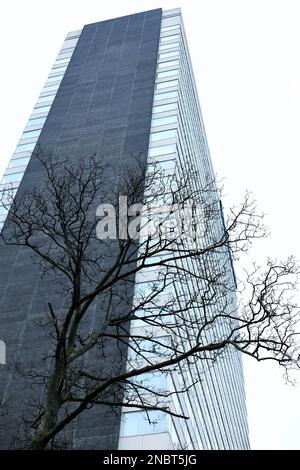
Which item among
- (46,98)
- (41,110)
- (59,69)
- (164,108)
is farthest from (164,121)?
(59,69)

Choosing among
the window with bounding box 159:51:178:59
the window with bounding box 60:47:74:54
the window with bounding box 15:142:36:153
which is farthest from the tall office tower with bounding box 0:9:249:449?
the window with bounding box 159:51:178:59

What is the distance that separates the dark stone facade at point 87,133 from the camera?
87.8 ft

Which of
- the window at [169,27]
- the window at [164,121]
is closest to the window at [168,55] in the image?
the window at [169,27]

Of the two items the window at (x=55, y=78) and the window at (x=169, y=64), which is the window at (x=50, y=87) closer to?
the window at (x=55, y=78)

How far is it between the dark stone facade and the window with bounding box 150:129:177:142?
63cm

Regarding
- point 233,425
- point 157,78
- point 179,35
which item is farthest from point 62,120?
point 233,425

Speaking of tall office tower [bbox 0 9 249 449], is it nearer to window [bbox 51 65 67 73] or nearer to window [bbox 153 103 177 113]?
window [bbox 153 103 177 113]

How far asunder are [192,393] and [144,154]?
58.2 feet

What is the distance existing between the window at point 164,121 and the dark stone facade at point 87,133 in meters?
0.58

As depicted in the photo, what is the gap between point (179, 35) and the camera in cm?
6238

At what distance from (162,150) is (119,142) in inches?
165

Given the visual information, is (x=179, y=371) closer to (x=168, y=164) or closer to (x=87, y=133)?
(x=168, y=164)
